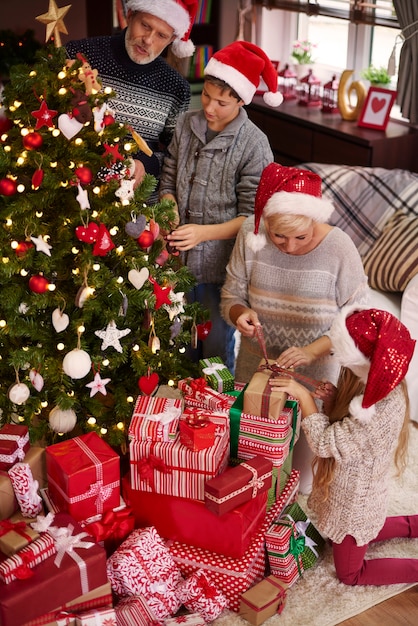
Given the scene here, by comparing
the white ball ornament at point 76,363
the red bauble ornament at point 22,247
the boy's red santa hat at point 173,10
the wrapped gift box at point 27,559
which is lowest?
the wrapped gift box at point 27,559

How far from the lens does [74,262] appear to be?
7.75ft

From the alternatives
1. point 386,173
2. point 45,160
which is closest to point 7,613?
point 45,160

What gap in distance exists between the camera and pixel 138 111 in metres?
2.73

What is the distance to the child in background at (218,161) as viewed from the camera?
2.57 meters

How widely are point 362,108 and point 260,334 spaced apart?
111 inches

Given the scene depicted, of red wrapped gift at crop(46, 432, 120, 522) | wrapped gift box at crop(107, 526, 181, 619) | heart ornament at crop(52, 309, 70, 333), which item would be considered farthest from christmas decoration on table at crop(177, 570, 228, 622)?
heart ornament at crop(52, 309, 70, 333)

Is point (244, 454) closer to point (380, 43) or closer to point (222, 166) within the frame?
point (222, 166)

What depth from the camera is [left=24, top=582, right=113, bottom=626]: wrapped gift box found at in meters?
2.00

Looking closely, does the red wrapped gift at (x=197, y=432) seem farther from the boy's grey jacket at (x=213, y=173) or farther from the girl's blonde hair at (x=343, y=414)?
the boy's grey jacket at (x=213, y=173)

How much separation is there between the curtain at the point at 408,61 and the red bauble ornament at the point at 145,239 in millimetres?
2665

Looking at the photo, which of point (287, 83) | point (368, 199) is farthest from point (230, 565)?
point (287, 83)

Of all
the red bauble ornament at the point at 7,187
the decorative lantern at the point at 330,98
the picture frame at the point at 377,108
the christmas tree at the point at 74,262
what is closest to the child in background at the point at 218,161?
the christmas tree at the point at 74,262

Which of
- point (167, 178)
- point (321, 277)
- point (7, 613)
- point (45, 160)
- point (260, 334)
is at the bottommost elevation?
point (7, 613)

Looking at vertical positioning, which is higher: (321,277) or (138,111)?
(138,111)
